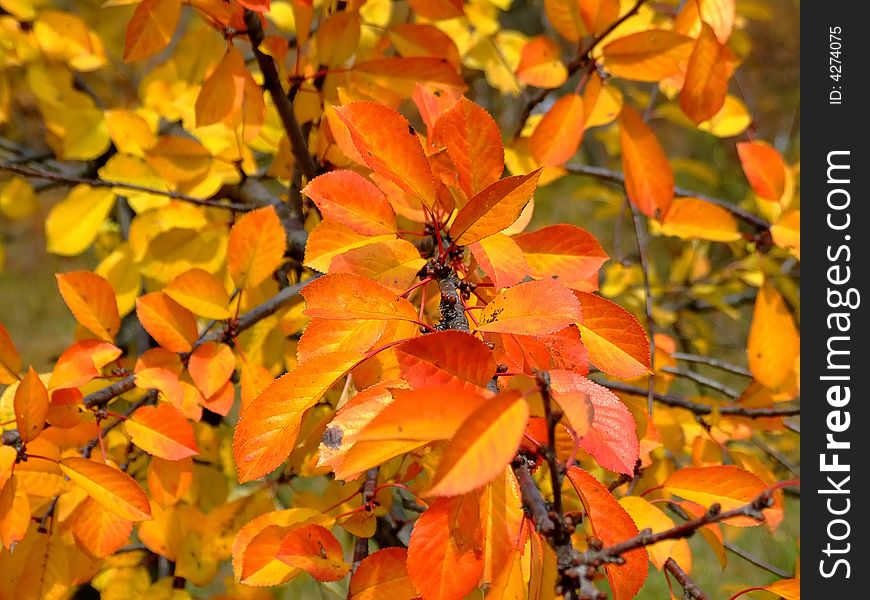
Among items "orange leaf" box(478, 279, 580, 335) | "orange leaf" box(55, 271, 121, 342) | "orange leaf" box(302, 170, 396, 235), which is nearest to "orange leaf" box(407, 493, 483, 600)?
"orange leaf" box(478, 279, 580, 335)

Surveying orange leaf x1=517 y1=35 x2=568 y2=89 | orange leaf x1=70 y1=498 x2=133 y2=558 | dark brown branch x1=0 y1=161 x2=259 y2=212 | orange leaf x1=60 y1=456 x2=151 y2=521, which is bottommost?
orange leaf x1=70 y1=498 x2=133 y2=558

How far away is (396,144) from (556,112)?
1.04ft

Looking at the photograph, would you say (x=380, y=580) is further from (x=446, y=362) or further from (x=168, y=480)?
(x=168, y=480)

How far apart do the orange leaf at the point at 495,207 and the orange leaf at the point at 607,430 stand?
0.35 feet

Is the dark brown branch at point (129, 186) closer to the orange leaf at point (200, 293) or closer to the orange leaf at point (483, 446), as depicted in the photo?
the orange leaf at point (200, 293)

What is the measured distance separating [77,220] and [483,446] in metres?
0.72

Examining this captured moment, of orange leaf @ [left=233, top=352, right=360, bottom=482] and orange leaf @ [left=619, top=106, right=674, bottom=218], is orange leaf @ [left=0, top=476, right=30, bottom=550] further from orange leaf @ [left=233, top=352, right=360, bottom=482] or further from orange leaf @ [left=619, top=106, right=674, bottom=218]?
orange leaf @ [left=619, top=106, right=674, bottom=218]

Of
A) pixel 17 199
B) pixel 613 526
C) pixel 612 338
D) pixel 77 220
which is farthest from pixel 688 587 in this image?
pixel 17 199

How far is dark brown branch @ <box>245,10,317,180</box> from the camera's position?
69cm

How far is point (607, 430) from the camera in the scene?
0.44 metres

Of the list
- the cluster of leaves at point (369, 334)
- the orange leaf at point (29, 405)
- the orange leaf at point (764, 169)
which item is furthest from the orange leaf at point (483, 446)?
the orange leaf at point (764, 169)

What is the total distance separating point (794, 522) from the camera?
2.33 metres
